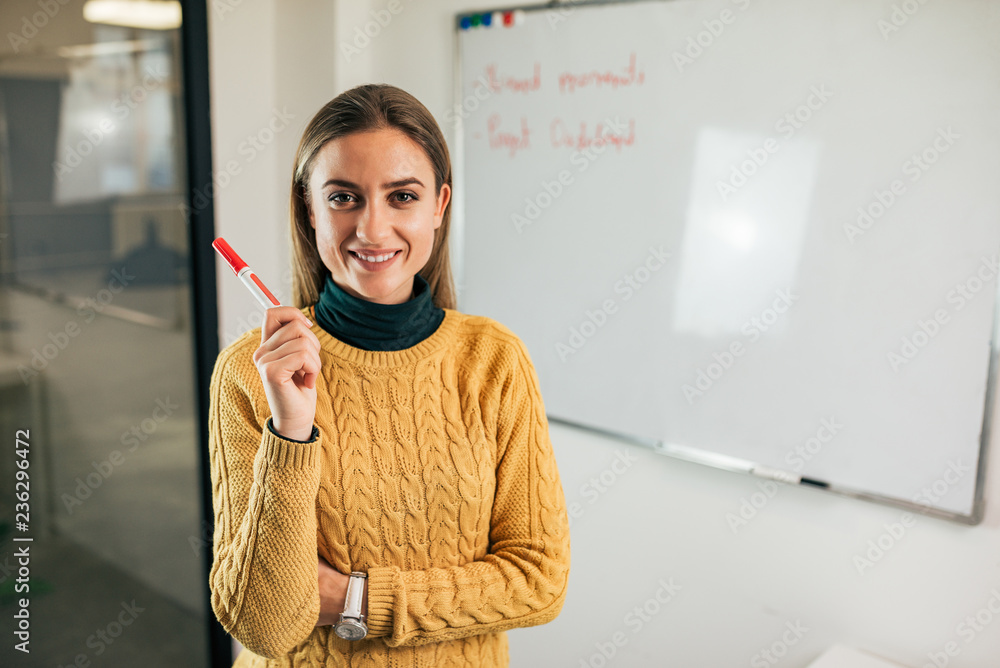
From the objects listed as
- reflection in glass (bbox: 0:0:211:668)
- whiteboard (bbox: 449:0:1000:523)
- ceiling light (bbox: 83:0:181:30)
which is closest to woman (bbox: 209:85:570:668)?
whiteboard (bbox: 449:0:1000:523)

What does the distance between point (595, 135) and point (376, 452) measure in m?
1.14

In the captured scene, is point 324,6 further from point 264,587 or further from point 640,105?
point 264,587

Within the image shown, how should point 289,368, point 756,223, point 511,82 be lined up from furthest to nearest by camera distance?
1. point 511,82
2. point 756,223
3. point 289,368

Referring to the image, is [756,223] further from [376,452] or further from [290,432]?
[290,432]

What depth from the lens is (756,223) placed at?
1.62m

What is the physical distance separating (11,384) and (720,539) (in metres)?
1.72

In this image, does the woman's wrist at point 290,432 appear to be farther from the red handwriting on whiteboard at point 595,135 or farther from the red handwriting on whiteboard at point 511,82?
the red handwriting on whiteboard at point 511,82

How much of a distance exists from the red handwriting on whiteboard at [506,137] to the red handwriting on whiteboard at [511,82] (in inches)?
2.9

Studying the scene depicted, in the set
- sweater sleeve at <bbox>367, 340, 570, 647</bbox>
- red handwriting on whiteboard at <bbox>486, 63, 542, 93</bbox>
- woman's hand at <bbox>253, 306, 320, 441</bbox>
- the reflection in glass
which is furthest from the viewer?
red handwriting on whiteboard at <bbox>486, 63, 542, 93</bbox>

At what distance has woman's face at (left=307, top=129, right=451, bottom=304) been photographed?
3.03 feet

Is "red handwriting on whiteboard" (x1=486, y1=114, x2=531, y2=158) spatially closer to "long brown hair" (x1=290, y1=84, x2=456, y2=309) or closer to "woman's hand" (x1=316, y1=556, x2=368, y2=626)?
"long brown hair" (x1=290, y1=84, x2=456, y2=309)

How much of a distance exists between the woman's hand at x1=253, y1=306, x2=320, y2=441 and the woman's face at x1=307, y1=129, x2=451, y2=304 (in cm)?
12

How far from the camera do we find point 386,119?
941mm

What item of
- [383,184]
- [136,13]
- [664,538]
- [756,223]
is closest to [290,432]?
[383,184]
